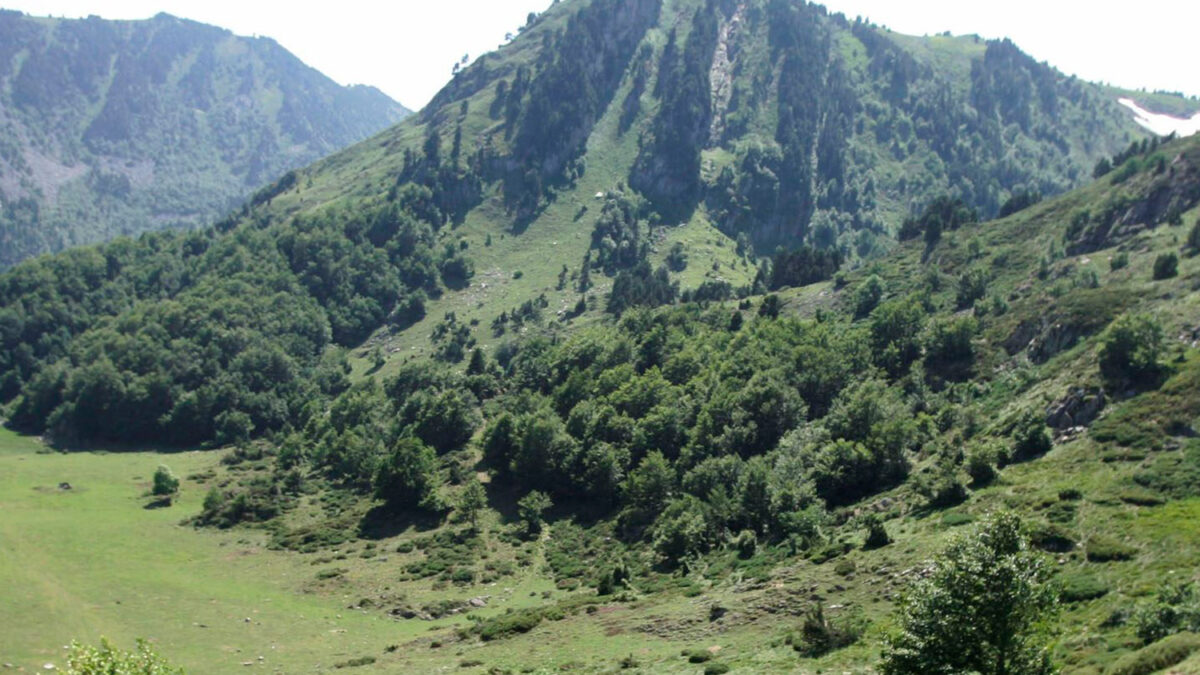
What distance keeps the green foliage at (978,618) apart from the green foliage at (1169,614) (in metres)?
9.44

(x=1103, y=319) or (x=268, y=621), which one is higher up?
(x=1103, y=319)

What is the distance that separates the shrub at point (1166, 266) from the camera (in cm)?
10944

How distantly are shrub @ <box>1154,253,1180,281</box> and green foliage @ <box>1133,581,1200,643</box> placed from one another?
7688 cm

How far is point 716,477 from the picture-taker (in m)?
110

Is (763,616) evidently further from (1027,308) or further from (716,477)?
(1027,308)

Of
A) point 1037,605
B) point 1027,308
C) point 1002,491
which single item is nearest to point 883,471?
point 1002,491

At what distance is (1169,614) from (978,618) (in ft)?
47.5

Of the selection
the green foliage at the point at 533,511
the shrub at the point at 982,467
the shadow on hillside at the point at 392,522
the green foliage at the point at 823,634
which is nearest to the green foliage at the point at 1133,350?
the shrub at the point at 982,467

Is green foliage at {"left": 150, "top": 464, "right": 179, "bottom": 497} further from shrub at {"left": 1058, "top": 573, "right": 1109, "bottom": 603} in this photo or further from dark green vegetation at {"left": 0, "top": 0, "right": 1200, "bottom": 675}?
shrub at {"left": 1058, "top": 573, "right": 1109, "bottom": 603}

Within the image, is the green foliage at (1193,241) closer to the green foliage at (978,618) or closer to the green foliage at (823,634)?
the green foliage at (823,634)

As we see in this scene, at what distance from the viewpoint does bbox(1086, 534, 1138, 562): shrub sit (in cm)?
5691

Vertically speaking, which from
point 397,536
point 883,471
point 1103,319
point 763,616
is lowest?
point 397,536

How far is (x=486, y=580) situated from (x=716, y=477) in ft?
101

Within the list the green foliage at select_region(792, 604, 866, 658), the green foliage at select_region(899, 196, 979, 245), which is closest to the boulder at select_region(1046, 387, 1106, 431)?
the green foliage at select_region(792, 604, 866, 658)
